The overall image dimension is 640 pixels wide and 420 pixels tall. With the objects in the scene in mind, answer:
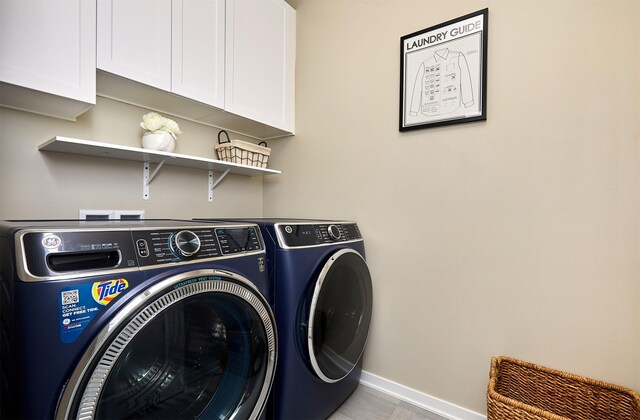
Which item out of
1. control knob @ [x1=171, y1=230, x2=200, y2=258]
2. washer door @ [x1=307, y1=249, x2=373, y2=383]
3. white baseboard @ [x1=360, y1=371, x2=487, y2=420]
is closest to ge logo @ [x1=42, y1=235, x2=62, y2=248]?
control knob @ [x1=171, y1=230, x2=200, y2=258]

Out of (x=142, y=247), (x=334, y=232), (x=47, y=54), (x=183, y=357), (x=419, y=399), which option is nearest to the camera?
(x=142, y=247)

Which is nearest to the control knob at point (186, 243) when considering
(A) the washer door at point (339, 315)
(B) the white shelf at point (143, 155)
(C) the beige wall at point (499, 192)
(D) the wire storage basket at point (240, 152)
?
(A) the washer door at point (339, 315)

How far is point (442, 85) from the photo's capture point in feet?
5.16

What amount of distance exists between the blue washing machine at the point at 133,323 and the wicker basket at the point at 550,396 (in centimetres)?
90

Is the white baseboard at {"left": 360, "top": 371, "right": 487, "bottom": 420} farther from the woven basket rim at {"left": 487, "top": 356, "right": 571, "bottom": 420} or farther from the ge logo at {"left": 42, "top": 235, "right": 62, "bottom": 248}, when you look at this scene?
the ge logo at {"left": 42, "top": 235, "right": 62, "bottom": 248}

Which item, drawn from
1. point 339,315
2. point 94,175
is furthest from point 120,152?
point 339,315

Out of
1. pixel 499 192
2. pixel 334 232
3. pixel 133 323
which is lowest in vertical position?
pixel 133 323

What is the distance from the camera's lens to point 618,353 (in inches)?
46.9

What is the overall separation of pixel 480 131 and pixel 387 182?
1.73ft

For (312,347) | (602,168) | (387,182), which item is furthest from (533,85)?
(312,347)

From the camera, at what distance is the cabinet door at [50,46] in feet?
3.34

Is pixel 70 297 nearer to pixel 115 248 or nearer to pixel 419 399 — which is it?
pixel 115 248

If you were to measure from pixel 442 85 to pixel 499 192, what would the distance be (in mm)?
610

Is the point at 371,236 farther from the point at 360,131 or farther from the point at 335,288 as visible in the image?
the point at 360,131
